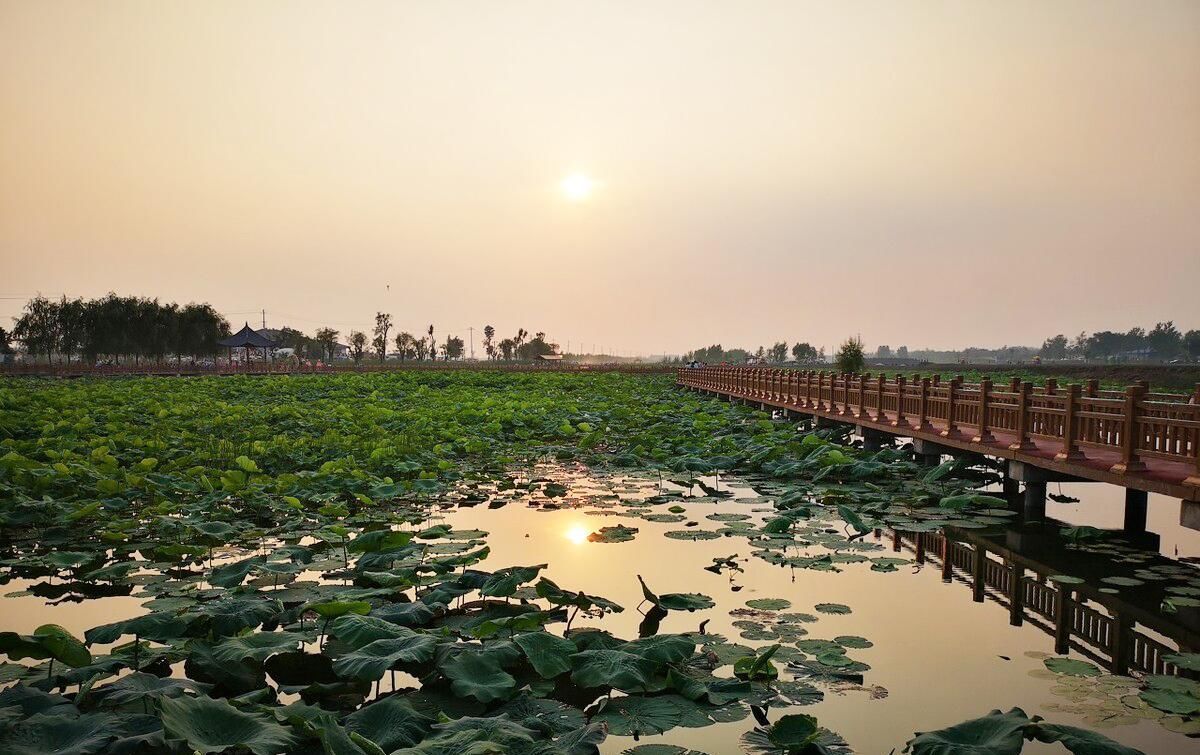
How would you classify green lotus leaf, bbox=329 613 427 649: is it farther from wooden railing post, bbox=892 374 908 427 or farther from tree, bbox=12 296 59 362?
tree, bbox=12 296 59 362

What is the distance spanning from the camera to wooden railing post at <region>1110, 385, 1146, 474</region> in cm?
769

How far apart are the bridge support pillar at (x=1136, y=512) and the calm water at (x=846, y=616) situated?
1.14 feet

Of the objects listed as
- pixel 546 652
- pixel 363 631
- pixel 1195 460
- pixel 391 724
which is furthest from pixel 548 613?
pixel 1195 460

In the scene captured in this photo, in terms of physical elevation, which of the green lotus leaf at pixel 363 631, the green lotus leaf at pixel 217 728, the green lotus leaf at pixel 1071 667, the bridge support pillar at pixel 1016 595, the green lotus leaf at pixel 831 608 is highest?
the green lotus leaf at pixel 217 728

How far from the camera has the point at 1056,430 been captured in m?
9.42

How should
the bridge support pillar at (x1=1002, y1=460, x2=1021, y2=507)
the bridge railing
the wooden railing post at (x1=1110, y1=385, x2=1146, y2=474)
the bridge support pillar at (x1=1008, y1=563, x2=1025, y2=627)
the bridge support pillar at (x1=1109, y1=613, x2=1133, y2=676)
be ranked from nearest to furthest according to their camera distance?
the bridge support pillar at (x1=1109, y1=613, x2=1133, y2=676) → the bridge support pillar at (x1=1008, y1=563, x2=1025, y2=627) → the bridge railing → the wooden railing post at (x1=1110, y1=385, x2=1146, y2=474) → the bridge support pillar at (x1=1002, y1=460, x2=1021, y2=507)

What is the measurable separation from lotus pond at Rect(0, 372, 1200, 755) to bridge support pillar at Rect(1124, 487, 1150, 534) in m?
0.37

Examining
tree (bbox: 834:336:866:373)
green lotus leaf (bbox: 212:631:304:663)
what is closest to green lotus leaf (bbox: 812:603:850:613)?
green lotus leaf (bbox: 212:631:304:663)

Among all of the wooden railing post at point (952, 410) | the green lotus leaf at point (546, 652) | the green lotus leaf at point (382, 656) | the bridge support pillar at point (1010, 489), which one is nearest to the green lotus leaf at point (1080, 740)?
the green lotus leaf at point (546, 652)

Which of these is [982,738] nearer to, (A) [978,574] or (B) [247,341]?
(A) [978,574]

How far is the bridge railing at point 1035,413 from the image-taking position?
7578mm

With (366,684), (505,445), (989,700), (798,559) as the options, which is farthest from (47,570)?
(505,445)

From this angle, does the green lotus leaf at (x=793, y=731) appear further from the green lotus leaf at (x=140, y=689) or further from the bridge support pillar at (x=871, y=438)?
the bridge support pillar at (x=871, y=438)

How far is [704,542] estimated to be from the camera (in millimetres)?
7926
